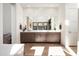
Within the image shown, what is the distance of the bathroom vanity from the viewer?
291 inches

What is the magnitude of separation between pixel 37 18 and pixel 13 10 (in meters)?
2.17

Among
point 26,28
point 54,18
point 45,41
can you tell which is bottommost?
point 45,41

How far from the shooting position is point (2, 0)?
1.54 m

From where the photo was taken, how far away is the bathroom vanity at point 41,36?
739cm

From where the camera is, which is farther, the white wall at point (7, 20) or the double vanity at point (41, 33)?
the double vanity at point (41, 33)

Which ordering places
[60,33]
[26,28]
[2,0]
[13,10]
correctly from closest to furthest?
[2,0] < [13,10] < [60,33] < [26,28]

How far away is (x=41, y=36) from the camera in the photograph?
748 centimetres

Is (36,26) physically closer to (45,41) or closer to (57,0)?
(45,41)

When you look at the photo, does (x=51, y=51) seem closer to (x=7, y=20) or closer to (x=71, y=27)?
(x=71, y=27)

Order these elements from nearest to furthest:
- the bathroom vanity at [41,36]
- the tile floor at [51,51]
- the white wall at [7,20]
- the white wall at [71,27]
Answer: the tile floor at [51,51] → the white wall at [71,27] → the white wall at [7,20] → the bathroom vanity at [41,36]

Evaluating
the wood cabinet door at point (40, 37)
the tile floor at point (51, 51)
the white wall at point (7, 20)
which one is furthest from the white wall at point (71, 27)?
the white wall at point (7, 20)

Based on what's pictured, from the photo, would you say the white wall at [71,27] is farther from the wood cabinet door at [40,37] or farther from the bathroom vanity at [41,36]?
the wood cabinet door at [40,37]

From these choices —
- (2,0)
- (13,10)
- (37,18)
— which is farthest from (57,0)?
(37,18)

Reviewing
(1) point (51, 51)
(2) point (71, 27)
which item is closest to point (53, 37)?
(2) point (71, 27)
